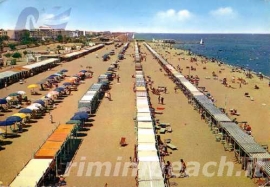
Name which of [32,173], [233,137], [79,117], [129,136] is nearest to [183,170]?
[233,137]

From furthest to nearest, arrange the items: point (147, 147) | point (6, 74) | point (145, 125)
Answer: point (6, 74) → point (145, 125) → point (147, 147)

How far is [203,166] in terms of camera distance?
60.2 feet

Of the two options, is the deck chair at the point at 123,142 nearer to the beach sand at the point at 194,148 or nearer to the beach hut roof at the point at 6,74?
the beach sand at the point at 194,148

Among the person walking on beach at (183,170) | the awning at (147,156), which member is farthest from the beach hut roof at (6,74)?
the person walking on beach at (183,170)

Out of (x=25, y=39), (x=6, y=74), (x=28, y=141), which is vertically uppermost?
(x=25, y=39)

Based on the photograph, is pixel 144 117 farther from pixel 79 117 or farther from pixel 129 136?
pixel 79 117

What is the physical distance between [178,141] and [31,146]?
9.52m

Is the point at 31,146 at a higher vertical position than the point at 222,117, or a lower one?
lower

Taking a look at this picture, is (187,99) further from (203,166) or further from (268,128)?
(203,166)

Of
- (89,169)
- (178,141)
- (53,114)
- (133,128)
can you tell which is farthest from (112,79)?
(89,169)

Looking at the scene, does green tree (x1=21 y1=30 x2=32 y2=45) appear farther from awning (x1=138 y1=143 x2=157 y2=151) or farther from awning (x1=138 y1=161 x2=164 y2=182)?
awning (x1=138 y1=161 x2=164 y2=182)

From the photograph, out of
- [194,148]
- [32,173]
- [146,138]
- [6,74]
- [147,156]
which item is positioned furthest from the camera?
[6,74]

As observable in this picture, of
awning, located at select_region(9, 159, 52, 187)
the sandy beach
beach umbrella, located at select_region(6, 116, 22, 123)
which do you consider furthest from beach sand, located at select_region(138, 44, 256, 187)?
beach umbrella, located at select_region(6, 116, 22, 123)

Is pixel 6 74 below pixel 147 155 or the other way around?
the other way around
